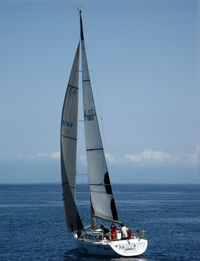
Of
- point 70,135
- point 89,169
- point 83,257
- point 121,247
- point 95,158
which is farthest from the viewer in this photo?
point 70,135

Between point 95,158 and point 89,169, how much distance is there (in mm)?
1122

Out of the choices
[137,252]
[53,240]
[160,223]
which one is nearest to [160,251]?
[137,252]

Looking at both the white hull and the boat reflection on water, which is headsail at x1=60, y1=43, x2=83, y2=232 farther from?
the white hull

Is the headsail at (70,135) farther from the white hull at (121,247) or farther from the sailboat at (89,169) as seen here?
the white hull at (121,247)

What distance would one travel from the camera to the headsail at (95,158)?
35.1 metres

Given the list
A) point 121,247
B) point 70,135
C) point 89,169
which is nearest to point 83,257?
point 121,247

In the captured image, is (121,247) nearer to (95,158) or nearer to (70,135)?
(95,158)

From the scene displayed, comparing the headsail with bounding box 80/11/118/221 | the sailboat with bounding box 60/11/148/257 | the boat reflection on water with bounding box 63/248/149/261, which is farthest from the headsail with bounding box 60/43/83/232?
the boat reflection on water with bounding box 63/248/149/261

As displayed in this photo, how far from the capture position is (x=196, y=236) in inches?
1921

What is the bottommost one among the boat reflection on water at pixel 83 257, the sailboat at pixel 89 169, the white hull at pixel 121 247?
the boat reflection on water at pixel 83 257

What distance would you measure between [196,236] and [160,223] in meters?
12.9

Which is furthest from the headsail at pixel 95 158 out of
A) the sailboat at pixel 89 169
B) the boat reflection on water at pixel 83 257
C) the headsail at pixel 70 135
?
the boat reflection on water at pixel 83 257

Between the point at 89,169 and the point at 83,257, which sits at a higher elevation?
the point at 89,169

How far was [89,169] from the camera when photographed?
35656 mm
